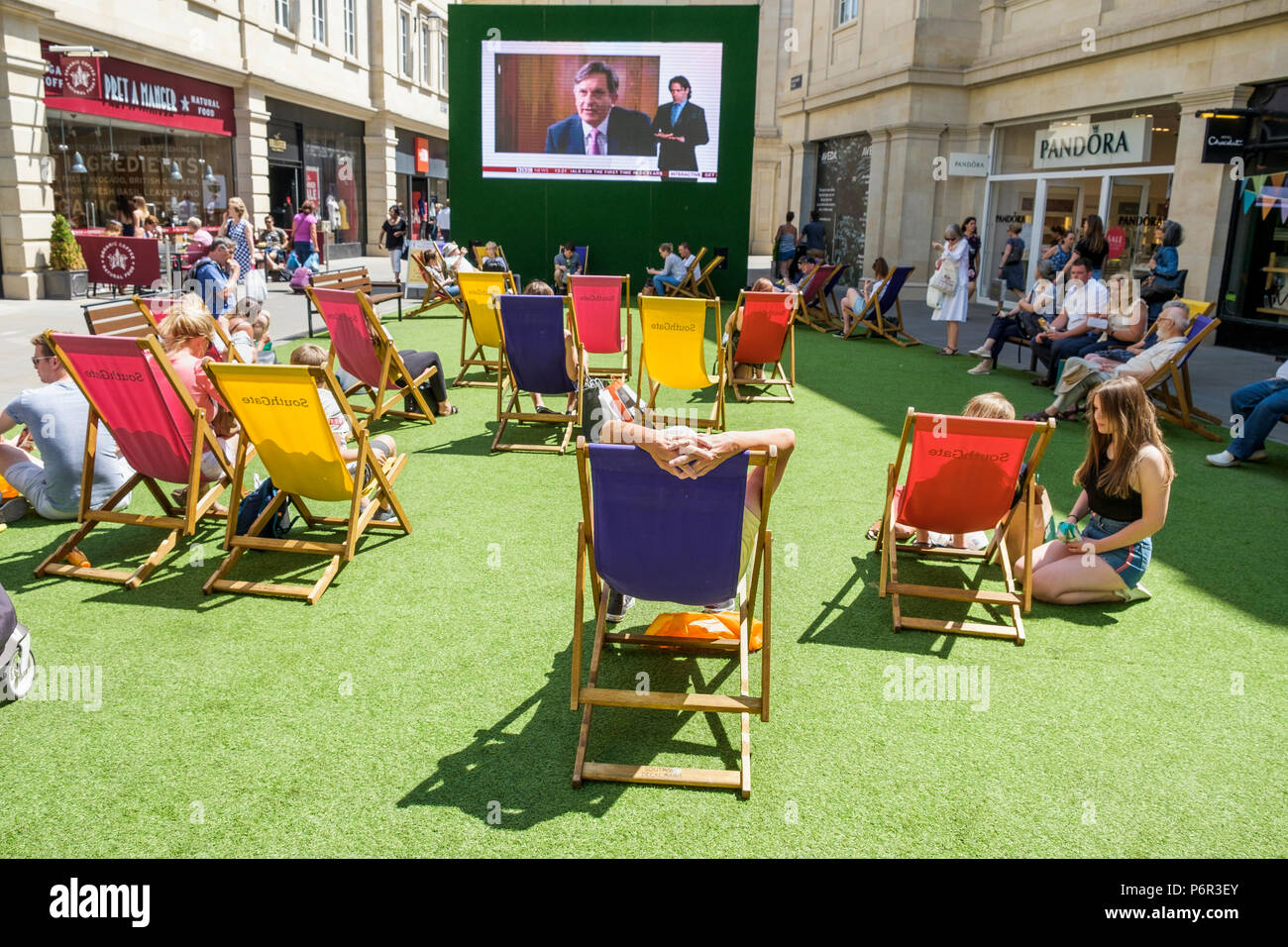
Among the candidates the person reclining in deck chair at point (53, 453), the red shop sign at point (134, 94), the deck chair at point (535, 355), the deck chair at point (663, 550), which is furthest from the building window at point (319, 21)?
the deck chair at point (663, 550)

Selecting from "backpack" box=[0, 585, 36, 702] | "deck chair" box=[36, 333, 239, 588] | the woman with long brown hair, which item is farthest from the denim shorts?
"backpack" box=[0, 585, 36, 702]

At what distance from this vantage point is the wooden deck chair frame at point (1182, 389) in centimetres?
746

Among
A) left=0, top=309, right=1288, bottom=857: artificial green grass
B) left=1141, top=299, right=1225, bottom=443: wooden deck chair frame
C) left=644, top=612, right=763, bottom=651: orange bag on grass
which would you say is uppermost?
left=1141, top=299, right=1225, bottom=443: wooden deck chair frame

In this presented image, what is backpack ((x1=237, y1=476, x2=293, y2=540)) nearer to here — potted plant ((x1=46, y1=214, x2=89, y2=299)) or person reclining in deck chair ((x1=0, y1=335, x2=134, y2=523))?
person reclining in deck chair ((x1=0, y1=335, x2=134, y2=523))

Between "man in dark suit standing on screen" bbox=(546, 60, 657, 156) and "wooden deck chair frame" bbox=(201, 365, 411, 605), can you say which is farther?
"man in dark suit standing on screen" bbox=(546, 60, 657, 156)

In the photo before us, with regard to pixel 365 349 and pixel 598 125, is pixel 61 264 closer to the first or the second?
pixel 598 125

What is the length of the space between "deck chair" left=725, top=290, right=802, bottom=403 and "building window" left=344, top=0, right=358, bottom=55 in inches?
888

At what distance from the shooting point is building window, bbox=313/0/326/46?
80.4 feet

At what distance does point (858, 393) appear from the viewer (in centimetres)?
936

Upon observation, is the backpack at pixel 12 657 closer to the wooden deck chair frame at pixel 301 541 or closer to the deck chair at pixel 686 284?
the wooden deck chair frame at pixel 301 541

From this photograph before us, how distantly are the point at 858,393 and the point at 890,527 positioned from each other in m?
5.31

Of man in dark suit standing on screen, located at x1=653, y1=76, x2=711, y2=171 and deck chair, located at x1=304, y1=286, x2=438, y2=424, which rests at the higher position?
man in dark suit standing on screen, located at x1=653, y1=76, x2=711, y2=171

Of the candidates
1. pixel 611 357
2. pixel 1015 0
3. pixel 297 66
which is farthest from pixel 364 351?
pixel 297 66

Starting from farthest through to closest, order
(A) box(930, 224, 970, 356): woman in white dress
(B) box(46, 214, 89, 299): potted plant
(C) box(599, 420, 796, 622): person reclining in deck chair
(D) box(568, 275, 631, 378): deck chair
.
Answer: (B) box(46, 214, 89, 299): potted plant < (A) box(930, 224, 970, 356): woman in white dress < (D) box(568, 275, 631, 378): deck chair < (C) box(599, 420, 796, 622): person reclining in deck chair
